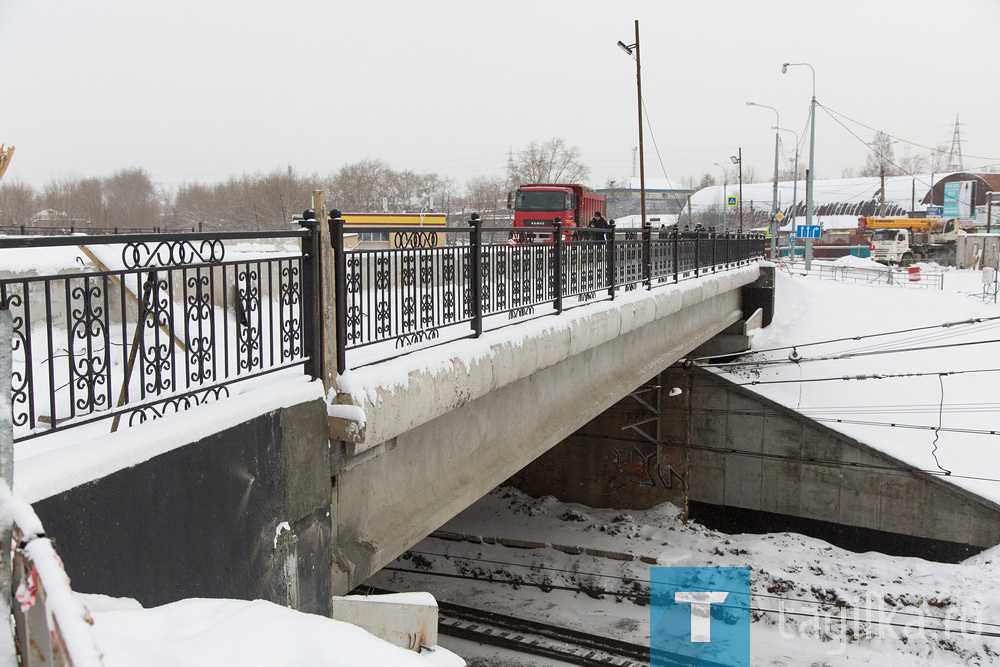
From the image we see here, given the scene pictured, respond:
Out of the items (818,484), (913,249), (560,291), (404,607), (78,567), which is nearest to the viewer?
(78,567)

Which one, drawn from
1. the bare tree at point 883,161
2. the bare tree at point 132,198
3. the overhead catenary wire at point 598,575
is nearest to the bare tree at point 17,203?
the bare tree at point 132,198

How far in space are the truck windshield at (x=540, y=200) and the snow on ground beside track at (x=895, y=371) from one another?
29.8 ft

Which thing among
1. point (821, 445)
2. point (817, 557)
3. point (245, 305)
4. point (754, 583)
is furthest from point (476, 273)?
point (821, 445)

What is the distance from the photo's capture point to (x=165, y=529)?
145 inches

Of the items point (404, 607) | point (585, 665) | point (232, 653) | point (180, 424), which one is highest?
point (180, 424)

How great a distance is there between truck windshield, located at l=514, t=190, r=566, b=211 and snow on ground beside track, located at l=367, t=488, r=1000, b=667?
48.6ft

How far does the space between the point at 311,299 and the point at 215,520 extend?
155cm

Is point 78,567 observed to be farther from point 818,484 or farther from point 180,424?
point 818,484

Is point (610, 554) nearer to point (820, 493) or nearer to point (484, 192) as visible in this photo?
point (820, 493)

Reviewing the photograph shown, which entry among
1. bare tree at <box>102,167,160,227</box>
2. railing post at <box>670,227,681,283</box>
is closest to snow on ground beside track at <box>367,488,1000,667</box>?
railing post at <box>670,227,681,283</box>

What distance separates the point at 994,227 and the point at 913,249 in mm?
27728

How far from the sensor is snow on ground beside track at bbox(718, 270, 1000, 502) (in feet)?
59.5

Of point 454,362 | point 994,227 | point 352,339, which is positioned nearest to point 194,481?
point 352,339

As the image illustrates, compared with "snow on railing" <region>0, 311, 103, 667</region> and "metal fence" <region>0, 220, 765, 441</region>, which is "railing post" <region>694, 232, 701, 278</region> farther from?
"snow on railing" <region>0, 311, 103, 667</region>
